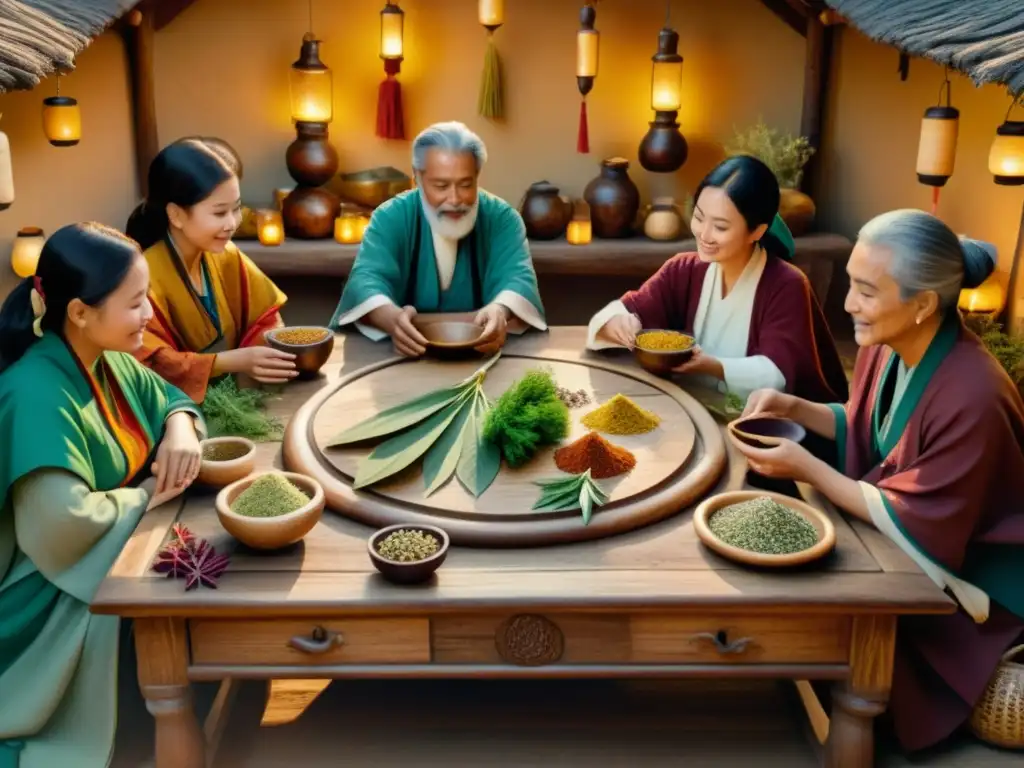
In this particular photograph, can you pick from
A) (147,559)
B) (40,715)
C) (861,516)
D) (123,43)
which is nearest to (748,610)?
Result: (861,516)

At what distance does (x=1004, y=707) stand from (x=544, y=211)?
4004mm

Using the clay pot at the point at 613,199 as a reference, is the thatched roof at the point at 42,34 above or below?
A: above

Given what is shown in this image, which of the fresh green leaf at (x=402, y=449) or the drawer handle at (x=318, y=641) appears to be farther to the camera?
the fresh green leaf at (x=402, y=449)

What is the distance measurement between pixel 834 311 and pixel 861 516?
4.19 m

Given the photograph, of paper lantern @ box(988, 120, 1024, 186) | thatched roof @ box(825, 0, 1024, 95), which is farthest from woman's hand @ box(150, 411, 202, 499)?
paper lantern @ box(988, 120, 1024, 186)

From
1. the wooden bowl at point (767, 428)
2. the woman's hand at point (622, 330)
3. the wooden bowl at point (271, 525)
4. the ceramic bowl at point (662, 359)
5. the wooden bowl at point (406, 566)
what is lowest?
the wooden bowl at point (406, 566)

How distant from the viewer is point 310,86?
5.96 meters

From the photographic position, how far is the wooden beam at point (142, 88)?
236 inches

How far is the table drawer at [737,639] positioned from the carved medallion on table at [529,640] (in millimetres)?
165

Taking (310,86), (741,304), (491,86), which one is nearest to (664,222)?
(491,86)

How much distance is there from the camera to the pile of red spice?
8.79ft

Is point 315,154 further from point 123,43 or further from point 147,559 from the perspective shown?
point 147,559

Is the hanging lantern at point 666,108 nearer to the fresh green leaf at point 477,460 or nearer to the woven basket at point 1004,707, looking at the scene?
the fresh green leaf at point 477,460

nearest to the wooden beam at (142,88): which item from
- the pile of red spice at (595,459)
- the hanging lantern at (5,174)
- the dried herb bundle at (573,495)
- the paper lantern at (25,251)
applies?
the paper lantern at (25,251)
